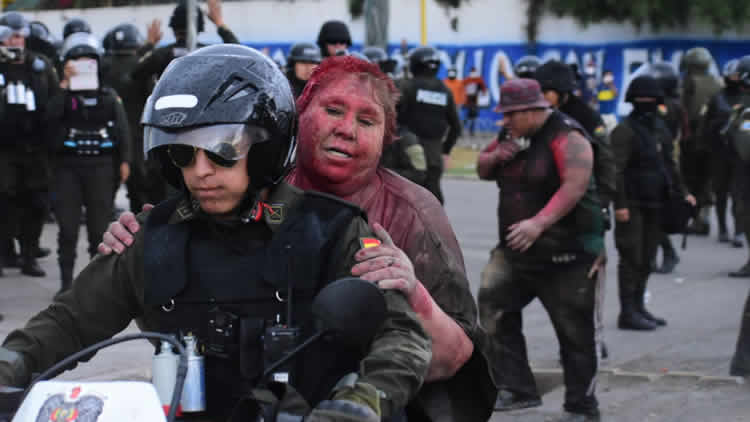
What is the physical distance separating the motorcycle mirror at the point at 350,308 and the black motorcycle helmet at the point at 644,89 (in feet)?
22.6

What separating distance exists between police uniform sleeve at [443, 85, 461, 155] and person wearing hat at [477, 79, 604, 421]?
507 centimetres

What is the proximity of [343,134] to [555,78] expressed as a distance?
15.1ft

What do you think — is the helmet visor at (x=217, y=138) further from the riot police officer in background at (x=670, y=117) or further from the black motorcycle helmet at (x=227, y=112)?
the riot police officer in background at (x=670, y=117)

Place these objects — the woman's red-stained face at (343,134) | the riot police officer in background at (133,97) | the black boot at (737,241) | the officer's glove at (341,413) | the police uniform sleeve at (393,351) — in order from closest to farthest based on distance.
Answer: the officer's glove at (341,413)
the police uniform sleeve at (393,351)
the woman's red-stained face at (343,134)
the riot police officer in background at (133,97)
the black boot at (737,241)

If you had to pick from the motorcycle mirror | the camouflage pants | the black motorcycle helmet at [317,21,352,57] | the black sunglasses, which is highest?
the black sunglasses

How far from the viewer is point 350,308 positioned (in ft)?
7.59

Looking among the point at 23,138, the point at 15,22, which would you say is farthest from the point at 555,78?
the point at 23,138

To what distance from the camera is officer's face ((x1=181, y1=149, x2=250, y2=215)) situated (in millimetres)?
2715

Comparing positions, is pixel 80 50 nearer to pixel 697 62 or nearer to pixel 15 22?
pixel 15 22

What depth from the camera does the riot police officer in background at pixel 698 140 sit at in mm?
13758

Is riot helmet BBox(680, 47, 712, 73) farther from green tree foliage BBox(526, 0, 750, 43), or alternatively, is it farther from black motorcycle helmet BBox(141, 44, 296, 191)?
green tree foliage BBox(526, 0, 750, 43)

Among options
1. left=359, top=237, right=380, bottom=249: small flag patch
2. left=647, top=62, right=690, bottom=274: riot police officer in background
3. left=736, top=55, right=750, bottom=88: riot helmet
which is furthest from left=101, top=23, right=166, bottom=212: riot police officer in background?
left=359, top=237, right=380, bottom=249: small flag patch

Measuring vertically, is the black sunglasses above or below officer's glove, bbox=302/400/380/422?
above

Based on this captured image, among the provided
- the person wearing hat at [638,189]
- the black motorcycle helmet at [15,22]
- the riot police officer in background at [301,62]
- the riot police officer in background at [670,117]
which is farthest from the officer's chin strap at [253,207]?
the riot police officer in background at [670,117]
